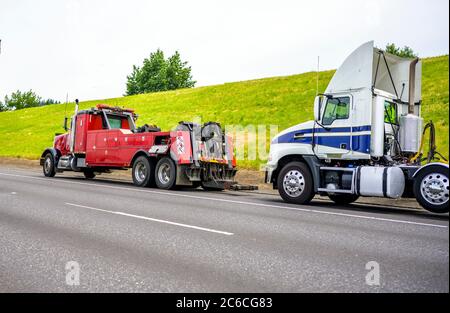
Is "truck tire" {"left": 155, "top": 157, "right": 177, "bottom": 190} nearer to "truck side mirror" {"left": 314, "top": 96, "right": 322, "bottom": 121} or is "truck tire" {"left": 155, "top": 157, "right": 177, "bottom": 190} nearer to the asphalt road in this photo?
the asphalt road

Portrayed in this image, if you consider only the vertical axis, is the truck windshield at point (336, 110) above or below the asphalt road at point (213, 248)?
above

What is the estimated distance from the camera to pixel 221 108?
3775 centimetres

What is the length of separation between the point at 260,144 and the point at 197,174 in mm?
12027

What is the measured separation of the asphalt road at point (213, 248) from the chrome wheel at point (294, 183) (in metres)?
1.19

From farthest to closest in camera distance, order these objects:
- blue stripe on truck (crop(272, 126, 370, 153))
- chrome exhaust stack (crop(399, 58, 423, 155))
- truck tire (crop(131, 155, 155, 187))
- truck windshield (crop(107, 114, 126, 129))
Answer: truck windshield (crop(107, 114, 126, 129)), truck tire (crop(131, 155, 155, 187)), chrome exhaust stack (crop(399, 58, 423, 155)), blue stripe on truck (crop(272, 126, 370, 153))

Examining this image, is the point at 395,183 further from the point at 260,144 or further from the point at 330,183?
the point at 260,144

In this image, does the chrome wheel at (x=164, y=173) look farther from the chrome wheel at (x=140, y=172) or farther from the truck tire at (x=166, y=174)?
the chrome wheel at (x=140, y=172)

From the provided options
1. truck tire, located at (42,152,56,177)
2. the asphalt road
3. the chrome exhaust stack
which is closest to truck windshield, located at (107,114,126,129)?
truck tire, located at (42,152,56,177)

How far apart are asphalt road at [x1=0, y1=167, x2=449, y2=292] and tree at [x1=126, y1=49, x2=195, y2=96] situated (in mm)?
82975

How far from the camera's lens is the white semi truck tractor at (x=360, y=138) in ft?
31.8

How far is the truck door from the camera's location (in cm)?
1027

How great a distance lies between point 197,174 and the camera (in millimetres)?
14234

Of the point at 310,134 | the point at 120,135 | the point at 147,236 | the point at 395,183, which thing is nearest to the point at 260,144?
the point at 120,135

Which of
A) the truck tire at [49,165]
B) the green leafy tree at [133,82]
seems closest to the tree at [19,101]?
the green leafy tree at [133,82]
